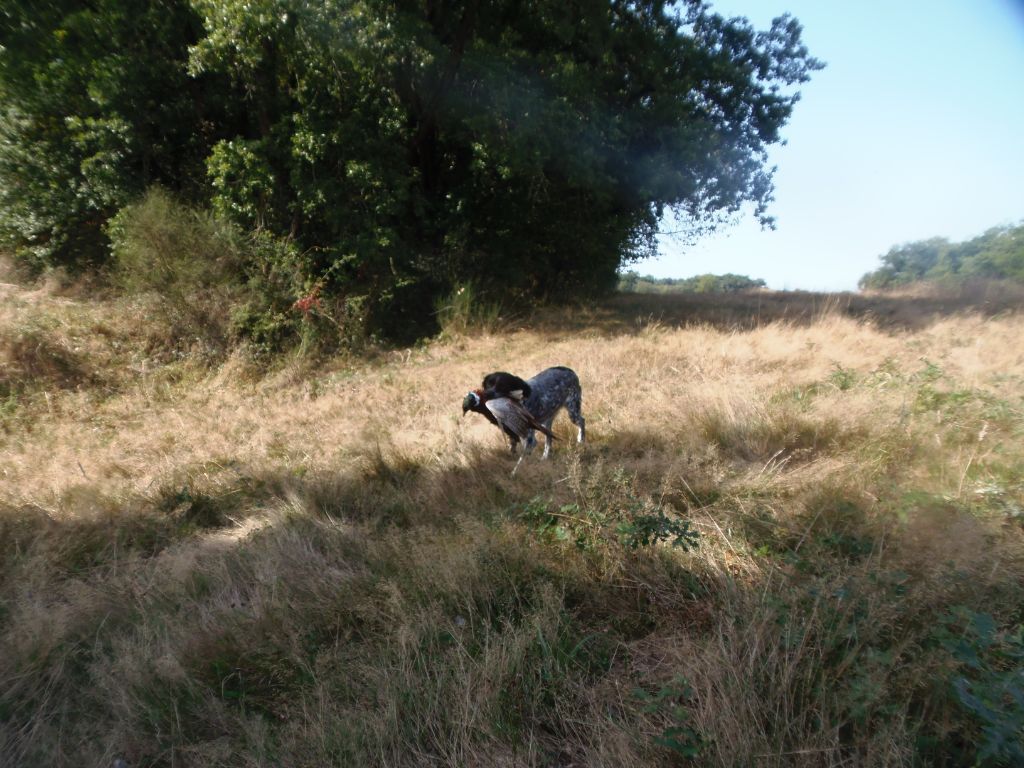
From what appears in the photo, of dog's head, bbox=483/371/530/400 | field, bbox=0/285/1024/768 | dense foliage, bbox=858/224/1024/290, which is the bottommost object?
field, bbox=0/285/1024/768

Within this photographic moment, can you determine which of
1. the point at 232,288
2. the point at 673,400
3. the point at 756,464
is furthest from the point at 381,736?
the point at 232,288

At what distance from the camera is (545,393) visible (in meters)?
5.72

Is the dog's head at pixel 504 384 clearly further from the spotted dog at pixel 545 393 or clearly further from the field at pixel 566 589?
the field at pixel 566 589

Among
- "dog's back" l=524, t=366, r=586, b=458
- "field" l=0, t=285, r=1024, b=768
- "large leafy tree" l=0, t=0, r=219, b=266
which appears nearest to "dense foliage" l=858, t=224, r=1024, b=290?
"field" l=0, t=285, r=1024, b=768

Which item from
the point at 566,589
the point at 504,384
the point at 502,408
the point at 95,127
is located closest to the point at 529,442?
the point at 502,408

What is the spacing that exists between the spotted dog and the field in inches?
11.0

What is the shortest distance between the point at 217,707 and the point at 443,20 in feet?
39.1

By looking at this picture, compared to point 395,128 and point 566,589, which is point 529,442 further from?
point 395,128

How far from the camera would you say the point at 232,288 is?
490 inches

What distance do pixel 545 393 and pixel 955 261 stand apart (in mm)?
19610

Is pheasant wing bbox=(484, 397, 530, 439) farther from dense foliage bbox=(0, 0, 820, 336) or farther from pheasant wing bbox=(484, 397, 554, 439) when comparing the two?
dense foliage bbox=(0, 0, 820, 336)

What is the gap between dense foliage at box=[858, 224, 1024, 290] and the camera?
1639 centimetres

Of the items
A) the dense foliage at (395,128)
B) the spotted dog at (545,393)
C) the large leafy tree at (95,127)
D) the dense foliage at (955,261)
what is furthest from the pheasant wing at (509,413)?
the dense foliage at (955,261)

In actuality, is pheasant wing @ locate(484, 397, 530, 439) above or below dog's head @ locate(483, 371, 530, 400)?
below
